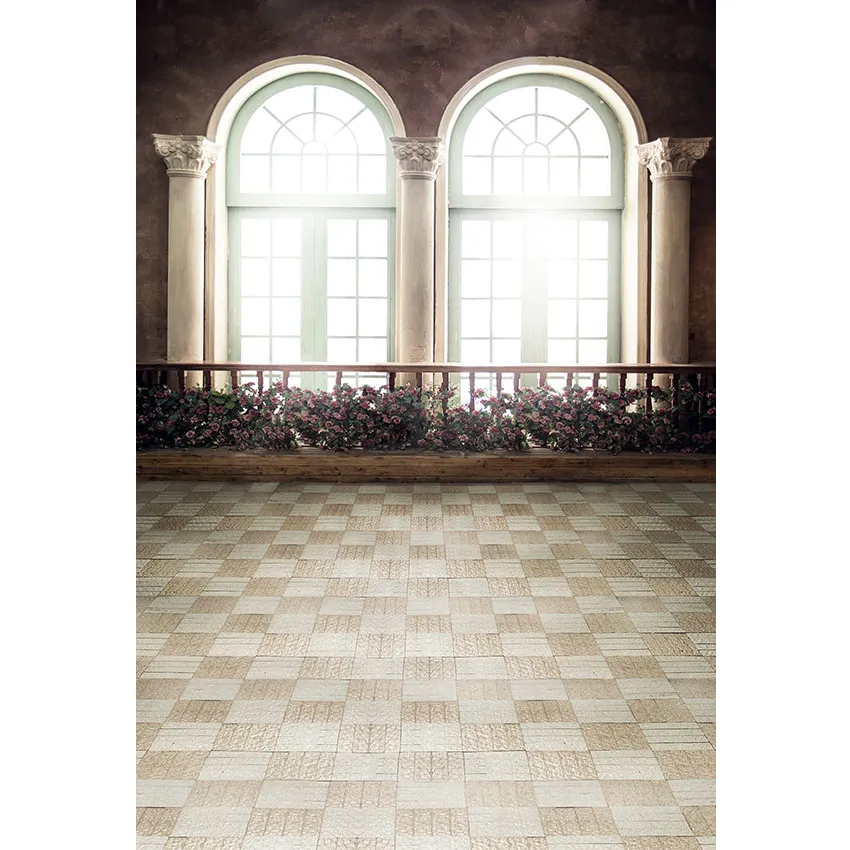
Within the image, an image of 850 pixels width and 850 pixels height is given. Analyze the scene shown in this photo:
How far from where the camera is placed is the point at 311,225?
9.85 m

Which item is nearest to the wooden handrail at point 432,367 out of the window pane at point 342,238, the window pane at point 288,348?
the window pane at point 288,348

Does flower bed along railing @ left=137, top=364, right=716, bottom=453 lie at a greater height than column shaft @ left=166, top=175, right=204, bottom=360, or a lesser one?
lesser

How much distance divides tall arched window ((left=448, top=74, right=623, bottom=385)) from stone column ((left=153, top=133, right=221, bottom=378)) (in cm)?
262

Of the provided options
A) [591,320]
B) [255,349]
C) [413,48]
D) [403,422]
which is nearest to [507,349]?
[591,320]

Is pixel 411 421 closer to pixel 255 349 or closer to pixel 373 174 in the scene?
pixel 255 349

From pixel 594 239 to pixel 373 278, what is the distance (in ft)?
7.96

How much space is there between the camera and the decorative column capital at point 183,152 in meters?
9.21

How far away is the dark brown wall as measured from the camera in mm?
9289

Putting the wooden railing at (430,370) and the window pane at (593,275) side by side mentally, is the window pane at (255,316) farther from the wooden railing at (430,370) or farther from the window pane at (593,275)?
the window pane at (593,275)

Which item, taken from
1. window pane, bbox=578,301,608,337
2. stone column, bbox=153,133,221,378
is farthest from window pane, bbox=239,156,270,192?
window pane, bbox=578,301,608,337

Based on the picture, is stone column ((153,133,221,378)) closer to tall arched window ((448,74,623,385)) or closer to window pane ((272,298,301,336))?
window pane ((272,298,301,336))

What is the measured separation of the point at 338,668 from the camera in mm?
3768

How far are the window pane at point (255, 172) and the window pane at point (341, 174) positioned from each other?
27.2 inches

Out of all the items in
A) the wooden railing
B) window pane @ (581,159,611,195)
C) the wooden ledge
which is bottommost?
the wooden ledge
